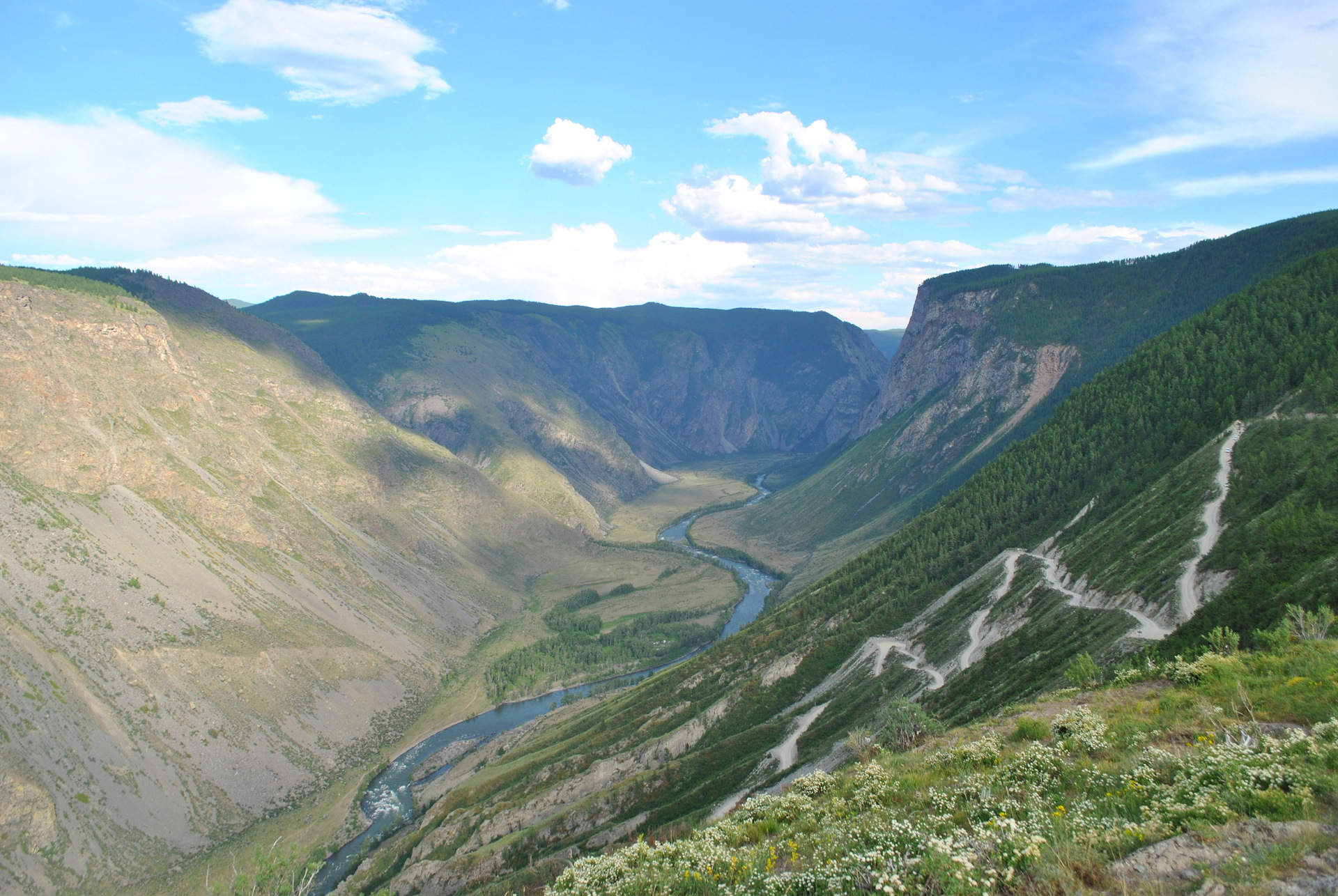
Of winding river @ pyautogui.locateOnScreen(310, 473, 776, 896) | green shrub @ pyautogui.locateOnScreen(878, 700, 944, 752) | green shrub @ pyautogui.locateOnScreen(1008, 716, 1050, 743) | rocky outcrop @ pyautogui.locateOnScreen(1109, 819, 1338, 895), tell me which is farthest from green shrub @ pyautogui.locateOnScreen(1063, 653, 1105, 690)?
winding river @ pyautogui.locateOnScreen(310, 473, 776, 896)

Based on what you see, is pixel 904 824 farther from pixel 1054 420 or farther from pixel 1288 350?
pixel 1054 420

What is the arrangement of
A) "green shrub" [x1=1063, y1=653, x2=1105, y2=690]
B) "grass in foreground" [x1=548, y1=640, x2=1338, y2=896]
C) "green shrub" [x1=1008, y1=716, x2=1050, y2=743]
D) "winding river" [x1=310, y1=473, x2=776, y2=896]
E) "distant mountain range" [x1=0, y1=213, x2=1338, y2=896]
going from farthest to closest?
"winding river" [x1=310, y1=473, x2=776, y2=896] → "distant mountain range" [x1=0, y1=213, x2=1338, y2=896] → "green shrub" [x1=1063, y1=653, x2=1105, y2=690] → "green shrub" [x1=1008, y1=716, x2=1050, y2=743] → "grass in foreground" [x1=548, y1=640, x2=1338, y2=896]

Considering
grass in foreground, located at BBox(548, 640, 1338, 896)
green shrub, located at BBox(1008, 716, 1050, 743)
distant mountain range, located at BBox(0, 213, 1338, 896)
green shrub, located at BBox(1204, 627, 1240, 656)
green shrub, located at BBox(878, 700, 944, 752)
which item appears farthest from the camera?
distant mountain range, located at BBox(0, 213, 1338, 896)

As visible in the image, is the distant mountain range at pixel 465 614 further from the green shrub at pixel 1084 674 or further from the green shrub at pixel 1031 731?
the green shrub at pixel 1031 731

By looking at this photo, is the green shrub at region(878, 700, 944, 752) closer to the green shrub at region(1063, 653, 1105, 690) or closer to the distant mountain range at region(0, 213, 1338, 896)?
the distant mountain range at region(0, 213, 1338, 896)

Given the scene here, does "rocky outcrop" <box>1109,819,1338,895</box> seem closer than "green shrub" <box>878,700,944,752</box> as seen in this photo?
Yes

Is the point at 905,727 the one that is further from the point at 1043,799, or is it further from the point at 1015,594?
the point at 1015,594

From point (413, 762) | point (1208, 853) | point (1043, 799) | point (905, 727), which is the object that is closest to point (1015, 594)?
point (905, 727)
